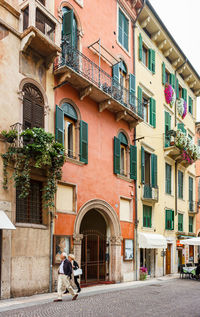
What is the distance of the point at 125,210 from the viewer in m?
18.5

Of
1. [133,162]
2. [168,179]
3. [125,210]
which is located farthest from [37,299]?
[168,179]

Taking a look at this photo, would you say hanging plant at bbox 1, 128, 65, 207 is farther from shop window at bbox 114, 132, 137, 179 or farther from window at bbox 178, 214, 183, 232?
window at bbox 178, 214, 183, 232

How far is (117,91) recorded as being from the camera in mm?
17812

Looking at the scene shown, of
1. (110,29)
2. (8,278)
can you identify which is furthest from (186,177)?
(8,278)

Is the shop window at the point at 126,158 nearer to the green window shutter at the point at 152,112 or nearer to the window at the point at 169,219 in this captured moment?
the green window shutter at the point at 152,112

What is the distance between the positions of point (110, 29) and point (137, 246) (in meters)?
11.1

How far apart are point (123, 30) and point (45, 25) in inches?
310

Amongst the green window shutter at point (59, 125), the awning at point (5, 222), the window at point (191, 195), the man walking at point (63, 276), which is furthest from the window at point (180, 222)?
the awning at point (5, 222)

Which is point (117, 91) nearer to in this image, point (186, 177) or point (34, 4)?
point (34, 4)

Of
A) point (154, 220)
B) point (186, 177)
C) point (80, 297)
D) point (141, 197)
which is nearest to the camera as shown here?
point (80, 297)

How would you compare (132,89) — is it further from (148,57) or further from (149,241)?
(149,241)

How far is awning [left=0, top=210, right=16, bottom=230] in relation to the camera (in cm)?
1040

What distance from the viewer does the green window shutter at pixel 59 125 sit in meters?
13.8

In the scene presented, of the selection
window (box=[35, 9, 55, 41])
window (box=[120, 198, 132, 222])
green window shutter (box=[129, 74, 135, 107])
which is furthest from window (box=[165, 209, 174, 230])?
window (box=[35, 9, 55, 41])
